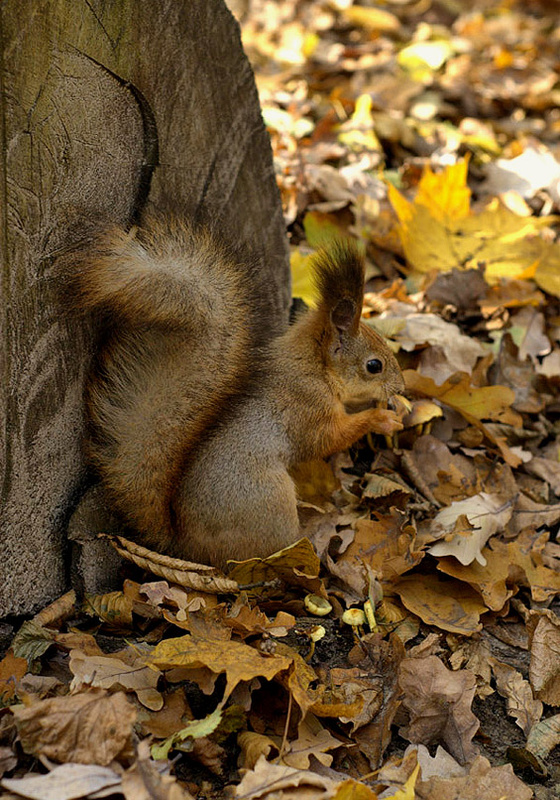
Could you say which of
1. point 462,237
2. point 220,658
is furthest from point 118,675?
point 462,237

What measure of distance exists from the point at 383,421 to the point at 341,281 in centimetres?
41

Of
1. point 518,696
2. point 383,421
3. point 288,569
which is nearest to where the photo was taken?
point 518,696

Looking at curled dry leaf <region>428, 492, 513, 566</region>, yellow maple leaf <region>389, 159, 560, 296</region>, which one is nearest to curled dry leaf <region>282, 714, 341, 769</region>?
curled dry leaf <region>428, 492, 513, 566</region>

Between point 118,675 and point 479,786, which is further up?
point 118,675

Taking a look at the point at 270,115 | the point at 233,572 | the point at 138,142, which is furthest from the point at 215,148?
the point at 270,115

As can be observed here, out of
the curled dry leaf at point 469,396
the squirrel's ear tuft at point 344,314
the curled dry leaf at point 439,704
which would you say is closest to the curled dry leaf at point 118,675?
the curled dry leaf at point 439,704

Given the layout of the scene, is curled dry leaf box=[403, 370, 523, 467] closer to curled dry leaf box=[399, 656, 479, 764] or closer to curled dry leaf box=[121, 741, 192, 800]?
curled dry leaf box=[399, 656, 479, 764]

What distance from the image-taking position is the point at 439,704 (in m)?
1.73

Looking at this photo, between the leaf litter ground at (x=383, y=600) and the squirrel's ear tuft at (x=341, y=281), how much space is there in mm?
413

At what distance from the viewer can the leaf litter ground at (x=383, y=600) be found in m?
1.50

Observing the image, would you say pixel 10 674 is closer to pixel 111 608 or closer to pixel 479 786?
pixel 111 608

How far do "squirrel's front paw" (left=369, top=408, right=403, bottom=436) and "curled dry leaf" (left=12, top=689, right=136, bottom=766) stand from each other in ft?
3.40

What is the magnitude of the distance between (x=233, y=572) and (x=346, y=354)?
1.98ft

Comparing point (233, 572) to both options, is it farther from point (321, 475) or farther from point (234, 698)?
point (321, 475)
